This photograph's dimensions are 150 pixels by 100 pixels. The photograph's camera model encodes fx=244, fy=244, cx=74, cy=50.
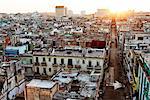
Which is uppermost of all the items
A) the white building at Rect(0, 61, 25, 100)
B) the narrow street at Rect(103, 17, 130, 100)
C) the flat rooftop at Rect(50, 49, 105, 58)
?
the flat rooftop at Rect(50, 49, 105, 58)

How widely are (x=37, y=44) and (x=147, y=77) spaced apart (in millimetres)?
35571

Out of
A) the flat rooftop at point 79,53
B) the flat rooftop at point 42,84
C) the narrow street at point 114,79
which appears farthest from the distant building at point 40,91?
the flat rooftop at point 79,53

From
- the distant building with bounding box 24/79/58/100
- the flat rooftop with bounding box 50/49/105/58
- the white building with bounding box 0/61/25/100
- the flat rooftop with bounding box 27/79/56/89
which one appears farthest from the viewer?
the flat rooftop with bounding box 50/49/105/58

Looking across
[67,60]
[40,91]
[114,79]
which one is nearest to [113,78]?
[114,79]

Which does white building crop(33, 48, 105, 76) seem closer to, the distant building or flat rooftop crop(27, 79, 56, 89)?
flat rooftop crop(27, 79, 56, 89)

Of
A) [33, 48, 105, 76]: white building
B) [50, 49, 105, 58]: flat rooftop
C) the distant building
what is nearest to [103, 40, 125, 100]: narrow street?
[33, 48, 105, 76]: white building

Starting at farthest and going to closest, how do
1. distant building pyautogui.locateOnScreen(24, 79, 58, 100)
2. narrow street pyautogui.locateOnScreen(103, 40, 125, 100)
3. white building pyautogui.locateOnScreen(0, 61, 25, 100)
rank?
narrow street pyautogui.locateOnScreen(103, 40, 125, 100) < white building pyautogui.locateOnScreen(0, 61, 25, 100) < distant building pyautogui.locateOnScreen(24, 79, 58, 100)

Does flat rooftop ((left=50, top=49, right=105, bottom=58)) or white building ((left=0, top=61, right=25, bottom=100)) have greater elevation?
flat rooftop ((left=50, top=49, right=105, bottom=58))

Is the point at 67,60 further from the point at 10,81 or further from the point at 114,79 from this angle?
the point at 10,81

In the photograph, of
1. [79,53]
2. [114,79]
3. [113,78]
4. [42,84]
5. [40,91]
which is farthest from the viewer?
[113,78]

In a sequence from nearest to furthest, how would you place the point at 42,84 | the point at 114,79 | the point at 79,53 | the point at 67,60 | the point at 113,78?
the point at 42,84, the point at 67,60, the point at 79,53, the point at 114,79, the point at 113,78

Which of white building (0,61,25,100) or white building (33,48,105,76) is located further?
white building (33,48,105,76)

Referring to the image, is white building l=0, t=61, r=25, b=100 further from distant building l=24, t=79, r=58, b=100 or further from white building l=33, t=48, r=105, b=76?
white building l=33, t=48, r=105, b=76

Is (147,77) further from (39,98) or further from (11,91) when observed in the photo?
(11,91)
